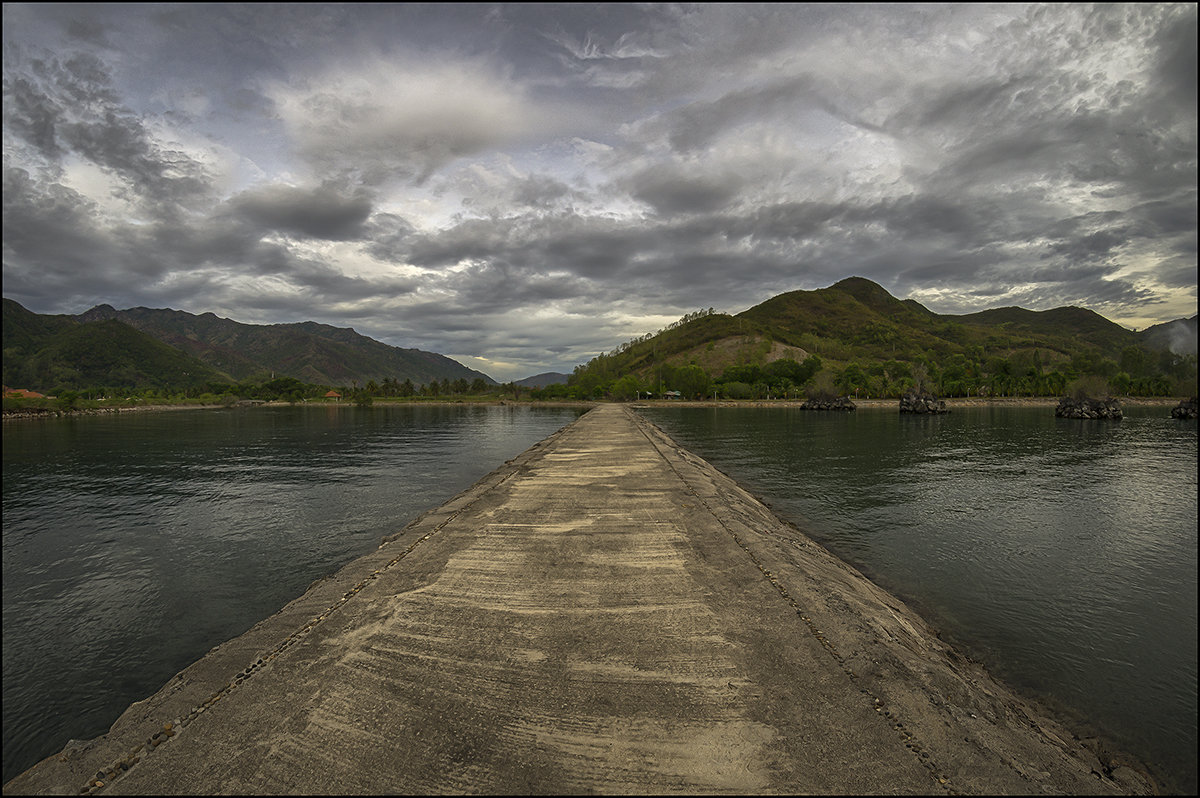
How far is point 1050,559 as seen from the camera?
516 inches

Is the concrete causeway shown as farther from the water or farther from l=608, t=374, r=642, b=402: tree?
l=608, t=374, r=642, b=402: tree

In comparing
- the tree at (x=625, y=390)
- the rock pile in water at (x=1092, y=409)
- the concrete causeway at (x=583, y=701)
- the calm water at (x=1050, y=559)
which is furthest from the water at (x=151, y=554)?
the tree at (x=625, y=390)

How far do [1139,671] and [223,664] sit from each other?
13744 mm

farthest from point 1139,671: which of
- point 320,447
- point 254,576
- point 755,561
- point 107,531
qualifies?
point 320,447

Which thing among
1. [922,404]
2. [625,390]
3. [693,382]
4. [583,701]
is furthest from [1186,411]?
[625,390]

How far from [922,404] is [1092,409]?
22.5 metres

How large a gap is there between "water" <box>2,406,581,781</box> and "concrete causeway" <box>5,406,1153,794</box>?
3.31 meters

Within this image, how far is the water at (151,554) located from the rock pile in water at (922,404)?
88.4 metres

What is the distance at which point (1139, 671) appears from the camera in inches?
314

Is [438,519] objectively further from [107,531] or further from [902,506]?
[902,506]

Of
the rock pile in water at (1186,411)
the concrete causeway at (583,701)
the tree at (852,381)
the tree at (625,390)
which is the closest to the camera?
the concrete causeway at (583,701)

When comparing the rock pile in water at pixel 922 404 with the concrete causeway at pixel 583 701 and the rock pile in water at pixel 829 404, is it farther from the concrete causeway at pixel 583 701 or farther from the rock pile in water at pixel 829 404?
the concrete causeway at pixel 583 701

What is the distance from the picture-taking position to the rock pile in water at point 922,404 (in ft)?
293

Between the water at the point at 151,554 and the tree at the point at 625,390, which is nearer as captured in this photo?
the water at the point at 151,554
